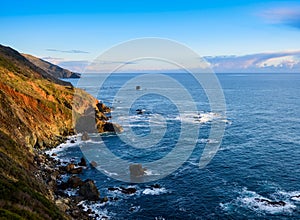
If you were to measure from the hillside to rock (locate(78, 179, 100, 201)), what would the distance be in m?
5.94

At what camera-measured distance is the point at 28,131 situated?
63.2 m


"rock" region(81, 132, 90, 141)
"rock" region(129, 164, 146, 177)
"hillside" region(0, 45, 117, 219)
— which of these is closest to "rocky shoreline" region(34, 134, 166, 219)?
"rock" region(129, 164, 146, 177)

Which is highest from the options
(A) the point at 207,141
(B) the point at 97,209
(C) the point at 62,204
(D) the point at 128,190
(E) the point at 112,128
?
(E) the point at 112,128

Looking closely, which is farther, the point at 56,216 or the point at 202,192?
the point at 202,192

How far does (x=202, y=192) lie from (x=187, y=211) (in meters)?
6.43

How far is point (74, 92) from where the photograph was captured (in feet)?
335

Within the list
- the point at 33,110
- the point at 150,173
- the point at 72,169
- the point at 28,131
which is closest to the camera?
the point at 150,173

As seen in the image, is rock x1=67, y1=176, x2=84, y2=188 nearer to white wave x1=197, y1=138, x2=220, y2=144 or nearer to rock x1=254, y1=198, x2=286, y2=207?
rock x1=254, y1=198, x2=286, y2=207

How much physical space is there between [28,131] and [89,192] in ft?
90.7

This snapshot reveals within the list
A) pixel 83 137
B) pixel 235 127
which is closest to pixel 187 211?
pixel 83 137

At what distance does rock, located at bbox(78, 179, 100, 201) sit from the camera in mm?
43281

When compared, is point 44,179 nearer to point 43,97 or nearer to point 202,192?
point 202,192

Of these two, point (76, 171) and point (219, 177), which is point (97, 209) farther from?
point (219, 177)

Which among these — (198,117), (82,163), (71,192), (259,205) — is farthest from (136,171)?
(198,117)
